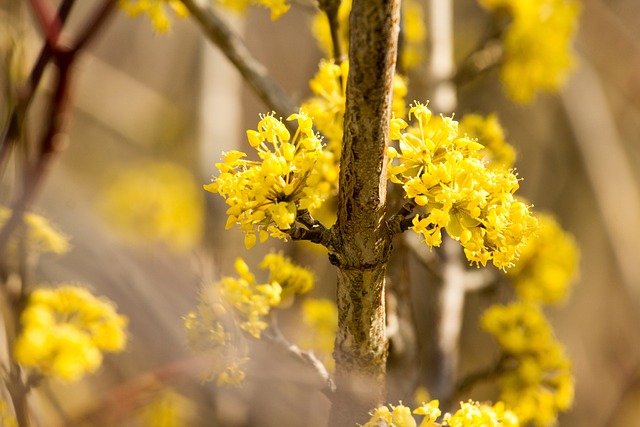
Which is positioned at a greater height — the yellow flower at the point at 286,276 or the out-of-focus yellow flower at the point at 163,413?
the yellow flower at the point at 286,276

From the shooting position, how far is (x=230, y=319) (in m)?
1.61

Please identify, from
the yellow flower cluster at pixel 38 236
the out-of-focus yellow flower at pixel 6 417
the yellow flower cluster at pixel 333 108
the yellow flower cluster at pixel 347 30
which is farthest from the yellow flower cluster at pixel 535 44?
the out-of-focus yellow flower at pixel 6 417

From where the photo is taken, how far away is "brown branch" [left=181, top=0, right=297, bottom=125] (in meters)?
1.90

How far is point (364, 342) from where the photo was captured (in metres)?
1.41

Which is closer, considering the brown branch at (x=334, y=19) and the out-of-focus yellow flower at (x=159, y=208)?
the brown branch at (x=334, y=19)

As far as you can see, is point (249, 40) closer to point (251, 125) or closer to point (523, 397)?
point (251, 125)

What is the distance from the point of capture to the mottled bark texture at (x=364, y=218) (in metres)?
1.17

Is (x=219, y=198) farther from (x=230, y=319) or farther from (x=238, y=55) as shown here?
(x=230, y=319)

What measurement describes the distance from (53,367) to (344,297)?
94 cm

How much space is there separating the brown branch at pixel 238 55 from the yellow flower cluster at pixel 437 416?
80 centimetres

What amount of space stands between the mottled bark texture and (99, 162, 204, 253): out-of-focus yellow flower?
2789 mm

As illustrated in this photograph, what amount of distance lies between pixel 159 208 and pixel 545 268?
107 inches

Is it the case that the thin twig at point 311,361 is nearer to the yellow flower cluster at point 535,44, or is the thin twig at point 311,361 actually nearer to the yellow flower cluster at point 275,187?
the yellow flower cluster at point 275,187

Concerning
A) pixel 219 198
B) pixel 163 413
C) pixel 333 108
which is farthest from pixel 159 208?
pixel 333 108
